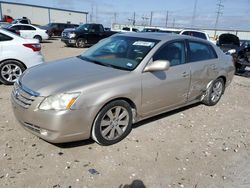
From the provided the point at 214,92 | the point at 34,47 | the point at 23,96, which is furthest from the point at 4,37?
the point at 214,92

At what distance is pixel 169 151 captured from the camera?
3.32 metres

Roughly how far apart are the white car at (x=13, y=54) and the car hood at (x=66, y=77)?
2.43m

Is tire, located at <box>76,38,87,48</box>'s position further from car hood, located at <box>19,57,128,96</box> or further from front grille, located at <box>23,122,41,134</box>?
front grille, located at <box>23,122,41,134</box>

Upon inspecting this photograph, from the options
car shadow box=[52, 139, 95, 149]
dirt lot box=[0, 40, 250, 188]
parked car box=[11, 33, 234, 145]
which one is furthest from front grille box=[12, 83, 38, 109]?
car shadow box=[52, 139, 95, 149]

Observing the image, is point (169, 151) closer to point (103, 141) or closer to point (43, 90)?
point (103, 141)

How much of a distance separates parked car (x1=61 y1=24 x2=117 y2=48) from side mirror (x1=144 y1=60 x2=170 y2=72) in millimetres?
13232

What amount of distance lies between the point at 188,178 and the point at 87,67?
6.95 ft

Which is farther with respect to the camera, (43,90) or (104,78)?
(104,78)

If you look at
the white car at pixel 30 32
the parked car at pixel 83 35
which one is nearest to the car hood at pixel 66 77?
the parked car at pixel 83 35

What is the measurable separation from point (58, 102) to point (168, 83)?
71.8 inches

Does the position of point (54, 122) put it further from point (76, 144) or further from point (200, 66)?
point (200, 66)

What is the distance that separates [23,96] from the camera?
298 centimetres

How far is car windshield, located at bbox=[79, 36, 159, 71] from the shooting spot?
141 inches

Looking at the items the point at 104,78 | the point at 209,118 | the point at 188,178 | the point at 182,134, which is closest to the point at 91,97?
the point at 104,78
